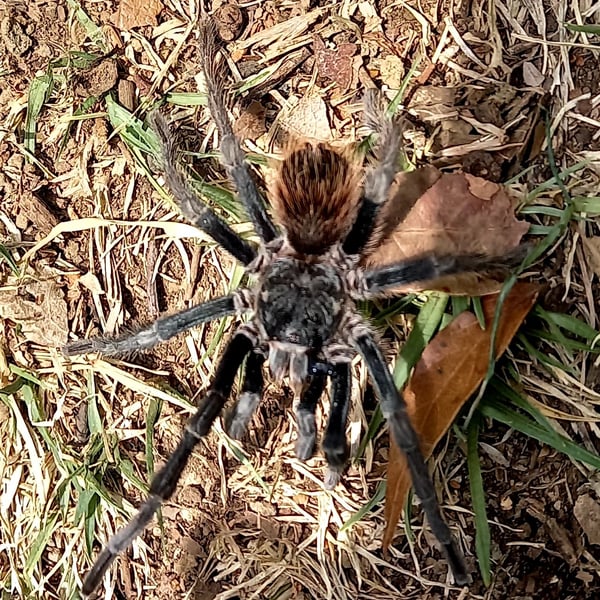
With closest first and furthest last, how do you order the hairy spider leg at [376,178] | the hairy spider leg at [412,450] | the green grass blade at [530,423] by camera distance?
the hairy spider leg at [412,450], the hairy spider leg at [376,178], the green grass blade at [530,423]

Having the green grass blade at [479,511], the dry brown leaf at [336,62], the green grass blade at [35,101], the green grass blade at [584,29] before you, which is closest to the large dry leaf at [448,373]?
the green grass blade at [479,511]

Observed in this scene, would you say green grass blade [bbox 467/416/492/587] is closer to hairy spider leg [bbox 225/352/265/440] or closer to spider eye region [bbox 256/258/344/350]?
spider eye region [bbox 256/258/344/350]

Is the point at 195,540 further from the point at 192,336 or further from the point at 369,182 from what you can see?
the point at 369,182

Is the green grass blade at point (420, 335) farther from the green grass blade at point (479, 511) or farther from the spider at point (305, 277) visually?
the green grass blade at point (479, 511)

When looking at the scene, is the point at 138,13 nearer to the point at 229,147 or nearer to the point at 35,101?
the point at 35,101

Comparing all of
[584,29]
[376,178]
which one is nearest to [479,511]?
[376,178]

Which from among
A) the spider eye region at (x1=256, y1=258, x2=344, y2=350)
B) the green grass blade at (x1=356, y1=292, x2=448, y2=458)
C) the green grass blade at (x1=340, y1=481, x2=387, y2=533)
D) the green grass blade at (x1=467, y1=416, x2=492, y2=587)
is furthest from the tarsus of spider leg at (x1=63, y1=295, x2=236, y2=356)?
the green grass blade at (x1=467, y1=416, x2=492, y2=587)

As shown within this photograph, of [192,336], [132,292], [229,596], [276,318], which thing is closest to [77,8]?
[132,292]
